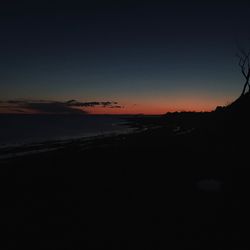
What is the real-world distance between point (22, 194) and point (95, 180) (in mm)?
4624

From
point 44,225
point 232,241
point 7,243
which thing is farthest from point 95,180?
point 232,241

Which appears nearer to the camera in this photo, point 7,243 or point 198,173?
point 7,243

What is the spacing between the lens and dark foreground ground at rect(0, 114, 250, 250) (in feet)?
28.8

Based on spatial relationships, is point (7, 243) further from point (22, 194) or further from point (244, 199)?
point (244, 199)

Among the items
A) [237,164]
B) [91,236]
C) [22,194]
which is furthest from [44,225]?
[237,164]

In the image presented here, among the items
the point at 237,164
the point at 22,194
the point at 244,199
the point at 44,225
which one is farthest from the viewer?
the point at 237,164

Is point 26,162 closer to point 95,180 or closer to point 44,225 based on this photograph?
point 95,180

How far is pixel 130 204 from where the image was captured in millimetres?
11969

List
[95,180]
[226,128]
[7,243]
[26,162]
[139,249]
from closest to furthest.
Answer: [139,249] < [7,243] < [95,180] < [26,162] < [226,128]

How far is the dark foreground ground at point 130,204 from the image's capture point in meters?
8.79

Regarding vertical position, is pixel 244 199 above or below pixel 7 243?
above

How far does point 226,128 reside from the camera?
104ft

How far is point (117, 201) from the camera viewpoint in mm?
12438

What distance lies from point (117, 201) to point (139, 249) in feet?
14.3
